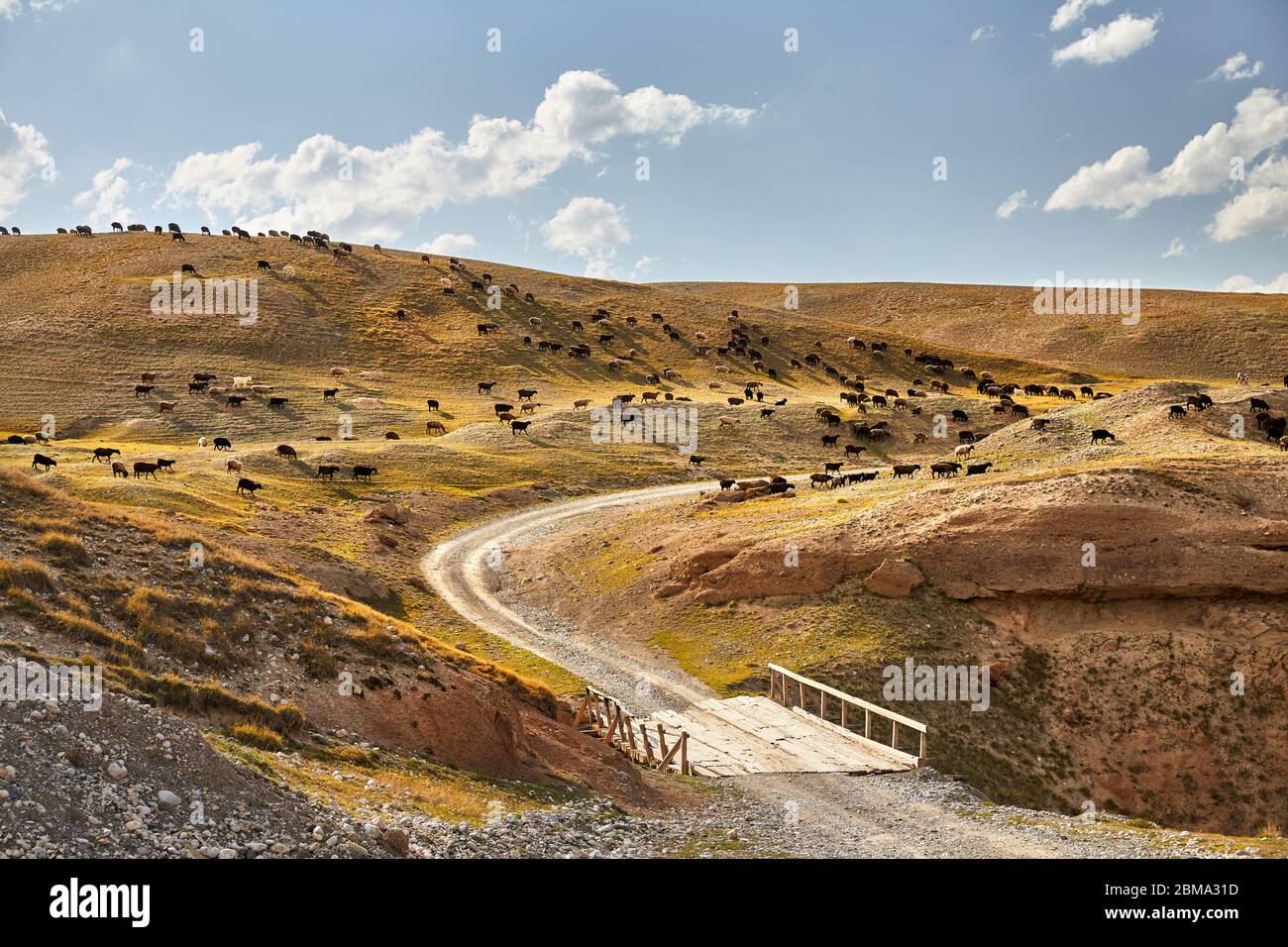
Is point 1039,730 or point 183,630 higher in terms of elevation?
point 183,630

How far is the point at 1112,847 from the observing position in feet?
58.2

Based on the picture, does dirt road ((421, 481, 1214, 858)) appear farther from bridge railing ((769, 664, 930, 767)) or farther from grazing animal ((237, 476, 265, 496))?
grazing animal ((237, 476, 265, 496))

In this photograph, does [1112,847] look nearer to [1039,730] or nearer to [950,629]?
[1039,730]

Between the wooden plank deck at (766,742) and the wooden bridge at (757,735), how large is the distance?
0.03 metres

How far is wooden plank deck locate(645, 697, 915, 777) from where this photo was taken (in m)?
26.2

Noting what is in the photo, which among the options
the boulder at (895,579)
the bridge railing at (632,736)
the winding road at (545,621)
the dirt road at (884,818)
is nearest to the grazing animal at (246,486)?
the winding road at (545,621)

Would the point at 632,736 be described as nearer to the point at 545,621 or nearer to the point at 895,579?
the point at 895,579

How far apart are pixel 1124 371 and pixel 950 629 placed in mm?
146586

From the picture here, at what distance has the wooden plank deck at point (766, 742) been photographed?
2617cm

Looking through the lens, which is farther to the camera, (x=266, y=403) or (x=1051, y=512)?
(x=266, y=403)

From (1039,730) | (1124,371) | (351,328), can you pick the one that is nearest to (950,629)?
(1039,730)

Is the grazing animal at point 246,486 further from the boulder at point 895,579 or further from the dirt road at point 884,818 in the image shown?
the boulder at point 895,579

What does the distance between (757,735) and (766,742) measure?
79 cm

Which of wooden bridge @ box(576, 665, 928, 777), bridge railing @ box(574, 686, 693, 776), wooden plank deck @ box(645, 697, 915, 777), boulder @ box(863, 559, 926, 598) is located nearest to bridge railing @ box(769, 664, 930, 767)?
wooden bridge @ box(576, 665, 928, 777)
